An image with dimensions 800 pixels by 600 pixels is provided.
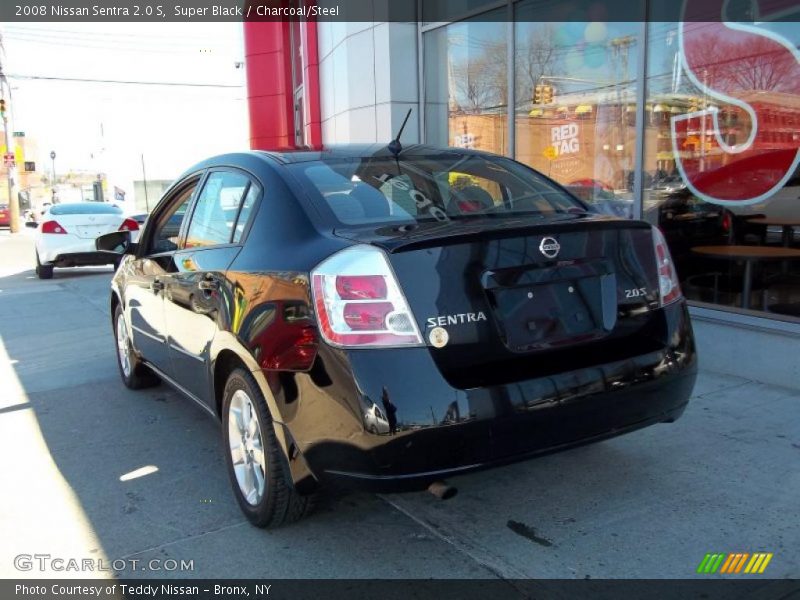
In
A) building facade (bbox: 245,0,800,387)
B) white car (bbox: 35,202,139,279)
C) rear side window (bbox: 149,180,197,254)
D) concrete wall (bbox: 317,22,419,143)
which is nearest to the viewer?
rear side window (bbox: 149,180,197,254)

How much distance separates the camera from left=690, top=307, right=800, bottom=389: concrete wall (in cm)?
475

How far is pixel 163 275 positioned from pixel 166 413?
1216 millimetres

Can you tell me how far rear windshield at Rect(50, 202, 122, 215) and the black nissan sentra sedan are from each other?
10694mm

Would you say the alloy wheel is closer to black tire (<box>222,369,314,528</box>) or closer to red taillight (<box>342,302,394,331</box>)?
black tire (<box>222,369,314,528</box>)

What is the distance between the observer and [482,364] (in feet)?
8.57

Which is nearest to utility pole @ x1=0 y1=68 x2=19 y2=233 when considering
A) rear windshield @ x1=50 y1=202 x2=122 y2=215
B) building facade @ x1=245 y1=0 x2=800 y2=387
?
rear windshield @ x1=50 y1=202 x2=122 y2=215

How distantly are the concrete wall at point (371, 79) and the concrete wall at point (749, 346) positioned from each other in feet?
16.5

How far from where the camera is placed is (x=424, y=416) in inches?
98.0

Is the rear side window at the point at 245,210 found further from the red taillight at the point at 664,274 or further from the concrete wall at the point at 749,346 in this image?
the concrete wall at the point at 749,346

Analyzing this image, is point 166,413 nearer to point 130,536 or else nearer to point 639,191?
point 130,536

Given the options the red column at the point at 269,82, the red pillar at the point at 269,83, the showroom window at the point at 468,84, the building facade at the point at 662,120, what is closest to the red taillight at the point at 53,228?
the red column at the point at 269,82

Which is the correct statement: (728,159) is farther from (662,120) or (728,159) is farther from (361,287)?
(361,287)

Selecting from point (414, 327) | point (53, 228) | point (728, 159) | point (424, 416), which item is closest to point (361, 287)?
point (414, 327)

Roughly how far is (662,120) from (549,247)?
4035 mm
